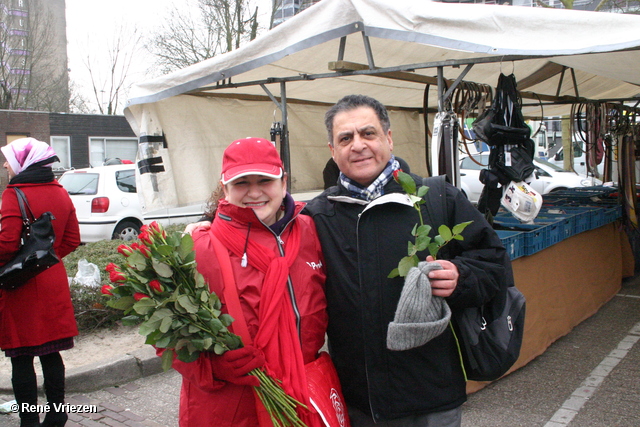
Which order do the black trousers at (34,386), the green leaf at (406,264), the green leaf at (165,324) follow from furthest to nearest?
1. the black trousers at (34,386)
2. the green leaf at (406,264)
3. the green leaf at (165,324)

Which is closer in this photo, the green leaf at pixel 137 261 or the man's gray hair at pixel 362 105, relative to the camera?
the green leaf at pixel 137 261

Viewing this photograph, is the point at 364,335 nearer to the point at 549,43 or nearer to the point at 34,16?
the point at 549,43

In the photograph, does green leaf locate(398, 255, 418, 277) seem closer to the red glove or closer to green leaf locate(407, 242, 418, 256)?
green leaf locate(407, 242, 418, 256)

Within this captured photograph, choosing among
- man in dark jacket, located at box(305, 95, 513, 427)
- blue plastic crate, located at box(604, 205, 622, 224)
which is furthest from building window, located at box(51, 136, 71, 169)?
man in dark jacket, located at box(305, 95, 513, 427)

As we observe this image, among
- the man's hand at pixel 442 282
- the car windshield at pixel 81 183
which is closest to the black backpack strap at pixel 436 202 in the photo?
the man's hand at pixel 442 282

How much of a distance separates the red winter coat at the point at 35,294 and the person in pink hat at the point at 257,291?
6.25 ft

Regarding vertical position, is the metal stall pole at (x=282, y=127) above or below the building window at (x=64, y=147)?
below

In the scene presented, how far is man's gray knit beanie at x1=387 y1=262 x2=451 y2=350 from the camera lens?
5.28 ft

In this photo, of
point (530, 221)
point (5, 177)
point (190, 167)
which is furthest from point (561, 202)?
point (5, 177)

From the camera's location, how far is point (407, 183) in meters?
1.78

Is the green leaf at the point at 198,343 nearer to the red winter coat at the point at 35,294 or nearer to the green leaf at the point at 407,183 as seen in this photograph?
the green leaf at the point at 407,183

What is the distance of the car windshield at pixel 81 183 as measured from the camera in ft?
31.8

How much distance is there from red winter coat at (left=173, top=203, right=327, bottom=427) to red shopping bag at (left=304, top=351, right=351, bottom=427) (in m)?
0.04

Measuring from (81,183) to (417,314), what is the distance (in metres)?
9.45
